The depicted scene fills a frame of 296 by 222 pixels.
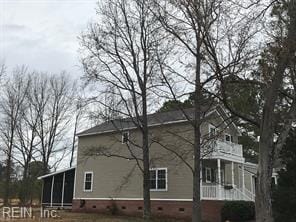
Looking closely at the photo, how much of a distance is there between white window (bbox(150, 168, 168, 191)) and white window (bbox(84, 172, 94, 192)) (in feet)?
21.1

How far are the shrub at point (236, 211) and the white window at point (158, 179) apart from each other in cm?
445

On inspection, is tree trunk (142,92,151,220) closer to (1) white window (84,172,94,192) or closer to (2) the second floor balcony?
(2) the second floor balcony


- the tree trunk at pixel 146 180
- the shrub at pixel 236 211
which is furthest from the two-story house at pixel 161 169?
the tree trunk at pixel 146 180

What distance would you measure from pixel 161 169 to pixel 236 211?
19.7 feet

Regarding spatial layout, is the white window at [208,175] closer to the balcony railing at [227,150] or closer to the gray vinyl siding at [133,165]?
the gray vinyl siding at [133,165]

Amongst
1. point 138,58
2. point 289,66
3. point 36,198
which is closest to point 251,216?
point 138,58

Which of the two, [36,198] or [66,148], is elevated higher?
[66,148]

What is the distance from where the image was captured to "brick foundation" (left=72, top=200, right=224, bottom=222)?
2477 centimetres

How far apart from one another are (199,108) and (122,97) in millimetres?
6756

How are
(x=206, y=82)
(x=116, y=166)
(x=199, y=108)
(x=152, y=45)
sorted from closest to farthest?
(x=206, y=82), (x=199, y=108), (x=152, y=45), (x=116, y=166)

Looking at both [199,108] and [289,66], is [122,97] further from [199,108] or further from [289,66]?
[289,66]

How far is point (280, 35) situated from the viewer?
1341 centimetres

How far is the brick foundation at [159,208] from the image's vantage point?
24.8 meters

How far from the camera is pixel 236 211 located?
2378 centimetres
